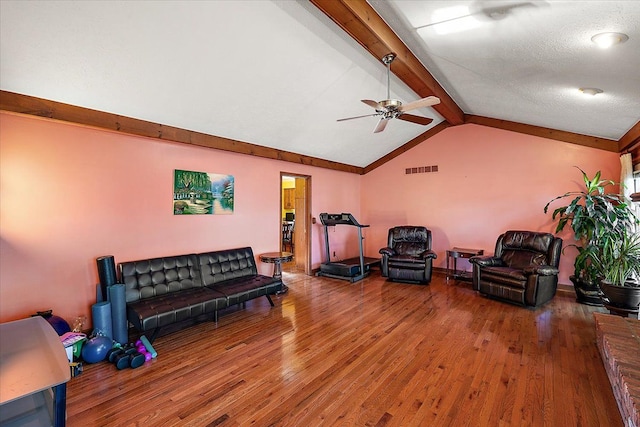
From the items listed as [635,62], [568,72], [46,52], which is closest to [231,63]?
[46,52]

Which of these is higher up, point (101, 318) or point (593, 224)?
point (593, 224)

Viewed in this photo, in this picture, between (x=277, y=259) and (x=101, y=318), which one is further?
(x=277, y=259)

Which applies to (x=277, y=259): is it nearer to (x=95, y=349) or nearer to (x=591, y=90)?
(x=95, y=349)

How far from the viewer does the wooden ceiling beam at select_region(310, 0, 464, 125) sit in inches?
94.3

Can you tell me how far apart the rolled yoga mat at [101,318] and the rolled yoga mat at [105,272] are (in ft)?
0.55

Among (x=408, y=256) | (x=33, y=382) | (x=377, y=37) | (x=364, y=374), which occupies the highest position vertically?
(x=377, y=37)

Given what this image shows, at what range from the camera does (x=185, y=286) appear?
3879 millimetres

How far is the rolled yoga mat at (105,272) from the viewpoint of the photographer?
316 centimetres

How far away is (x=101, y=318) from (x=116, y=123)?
221 centimetres

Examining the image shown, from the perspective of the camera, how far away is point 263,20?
2.70 m

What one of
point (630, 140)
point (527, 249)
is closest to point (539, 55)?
point (630, 140)

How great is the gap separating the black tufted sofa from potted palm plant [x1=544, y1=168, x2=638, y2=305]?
185 inches

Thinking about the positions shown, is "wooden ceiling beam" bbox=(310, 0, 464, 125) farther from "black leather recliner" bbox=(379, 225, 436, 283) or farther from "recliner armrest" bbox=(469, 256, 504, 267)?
"black leather recliner" bbox=(379, 225, 436, 283)

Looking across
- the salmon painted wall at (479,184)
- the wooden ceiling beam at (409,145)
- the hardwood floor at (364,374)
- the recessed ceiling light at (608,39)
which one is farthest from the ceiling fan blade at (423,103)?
the wooden ceiling beam at (409,145)
